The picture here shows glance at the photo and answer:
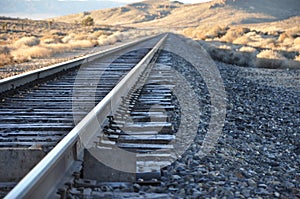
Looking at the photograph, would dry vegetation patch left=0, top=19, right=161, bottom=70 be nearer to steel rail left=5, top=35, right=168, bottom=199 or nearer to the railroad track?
the railroad track

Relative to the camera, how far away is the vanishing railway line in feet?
11.2

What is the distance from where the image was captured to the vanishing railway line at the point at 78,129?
3.41 m

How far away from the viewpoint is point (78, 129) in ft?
13.1

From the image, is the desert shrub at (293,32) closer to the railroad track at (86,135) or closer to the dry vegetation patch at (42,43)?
the dry vegetation patch at (42,43)

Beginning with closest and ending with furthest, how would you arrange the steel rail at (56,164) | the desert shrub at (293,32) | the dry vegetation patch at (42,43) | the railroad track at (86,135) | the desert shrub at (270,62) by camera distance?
the steel rail at (56,164)
the railroad track at (86,135)
the dry vegetation patch at (42,43)
the desert shrub at (270,62)
the desert shrub at (293,32)

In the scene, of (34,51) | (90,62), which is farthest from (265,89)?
(34,51)

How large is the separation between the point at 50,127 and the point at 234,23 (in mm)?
150092

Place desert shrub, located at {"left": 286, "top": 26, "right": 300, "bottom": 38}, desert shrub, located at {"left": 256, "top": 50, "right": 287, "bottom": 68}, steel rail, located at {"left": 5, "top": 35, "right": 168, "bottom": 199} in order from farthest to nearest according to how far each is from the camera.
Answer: desert shrub, located at {"left": 286, "top": 26, "right": 300, "bottom": 38} → desert shrub, located at {"left": 256, "top": 50, "right": 287, "bottom": 68} → steel rail, located at {"left": 5, "top": 35, "right": 168, "bottom": 199}

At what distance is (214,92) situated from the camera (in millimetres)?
9695

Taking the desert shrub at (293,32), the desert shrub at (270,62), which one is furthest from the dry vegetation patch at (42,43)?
the desert shrub at (293,32)

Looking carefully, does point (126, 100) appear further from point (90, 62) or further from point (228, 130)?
point (90, 62)

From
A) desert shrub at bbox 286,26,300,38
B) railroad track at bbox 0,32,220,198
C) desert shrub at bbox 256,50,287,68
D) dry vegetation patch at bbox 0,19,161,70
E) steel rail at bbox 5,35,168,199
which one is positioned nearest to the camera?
steel rail at bbox 5,35,168,199

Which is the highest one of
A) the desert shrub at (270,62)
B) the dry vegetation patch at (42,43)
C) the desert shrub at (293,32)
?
the desert shrub at (293,32)

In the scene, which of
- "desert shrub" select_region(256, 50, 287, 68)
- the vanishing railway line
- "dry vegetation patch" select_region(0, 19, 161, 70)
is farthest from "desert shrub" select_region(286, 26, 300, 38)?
the vanishing railway line
